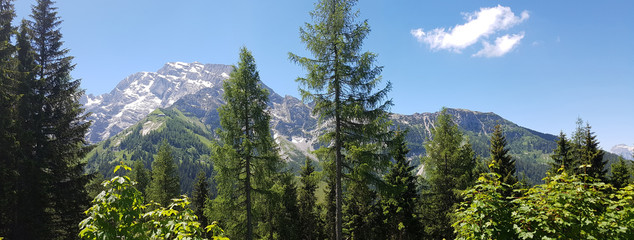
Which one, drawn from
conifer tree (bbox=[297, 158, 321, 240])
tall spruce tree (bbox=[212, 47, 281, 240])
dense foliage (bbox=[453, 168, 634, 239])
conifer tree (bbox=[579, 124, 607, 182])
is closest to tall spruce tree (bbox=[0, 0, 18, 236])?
tall spruce tree (bbox=[212, 47, 281, 240])

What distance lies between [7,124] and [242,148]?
Answer: 11288 mm

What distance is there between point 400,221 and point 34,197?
85.1ft

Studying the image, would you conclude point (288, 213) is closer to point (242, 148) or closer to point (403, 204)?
point (403, 204)

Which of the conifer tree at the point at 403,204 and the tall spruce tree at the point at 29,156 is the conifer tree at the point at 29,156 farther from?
the conifer tree at the point at 403,204

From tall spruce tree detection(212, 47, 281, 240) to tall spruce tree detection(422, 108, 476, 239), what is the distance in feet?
46.3

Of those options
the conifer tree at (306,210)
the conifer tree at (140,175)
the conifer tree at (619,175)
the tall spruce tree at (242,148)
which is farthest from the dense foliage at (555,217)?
the conifer tree at (140,175)

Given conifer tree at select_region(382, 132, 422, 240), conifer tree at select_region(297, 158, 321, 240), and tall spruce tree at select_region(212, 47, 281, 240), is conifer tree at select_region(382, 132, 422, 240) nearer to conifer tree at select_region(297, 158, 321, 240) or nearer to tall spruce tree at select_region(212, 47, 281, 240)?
conifer tree at select_region(297, 158, 321, 240)

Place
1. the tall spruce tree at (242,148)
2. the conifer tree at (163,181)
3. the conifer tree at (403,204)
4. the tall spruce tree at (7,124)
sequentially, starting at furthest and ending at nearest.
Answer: the conifer tree at (163,181), the conifer tree at (403,204), the tall spruce tree at (242,148), the tall spruce tree at (7,124)

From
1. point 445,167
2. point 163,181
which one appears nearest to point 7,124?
point 163,181

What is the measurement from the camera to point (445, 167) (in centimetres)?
2409

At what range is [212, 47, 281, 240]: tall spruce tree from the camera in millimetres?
16828

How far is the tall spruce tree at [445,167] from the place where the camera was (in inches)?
920

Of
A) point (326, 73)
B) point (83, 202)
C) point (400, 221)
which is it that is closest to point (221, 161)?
point (326, 73)

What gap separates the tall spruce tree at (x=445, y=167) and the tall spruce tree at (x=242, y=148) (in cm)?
1412
